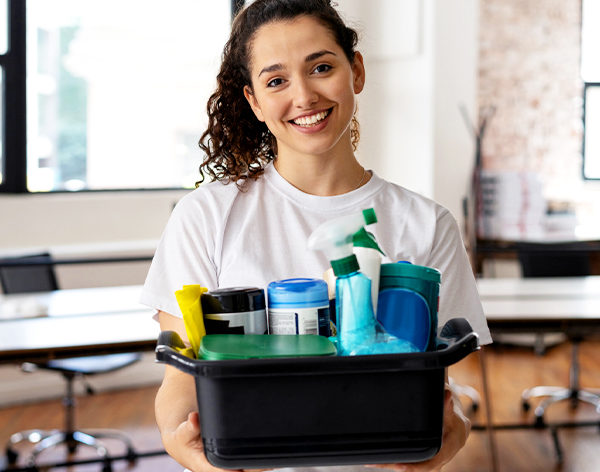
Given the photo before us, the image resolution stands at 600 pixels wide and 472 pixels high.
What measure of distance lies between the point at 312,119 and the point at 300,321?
0.38m

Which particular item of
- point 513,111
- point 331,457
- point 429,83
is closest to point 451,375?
point 429,83

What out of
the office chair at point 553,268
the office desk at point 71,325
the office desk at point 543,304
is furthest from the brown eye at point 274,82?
the office chair at point 553,268

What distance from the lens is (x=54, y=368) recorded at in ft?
10.6

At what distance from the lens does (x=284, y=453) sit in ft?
2.88

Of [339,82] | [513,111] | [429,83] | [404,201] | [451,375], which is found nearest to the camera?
[339,82]

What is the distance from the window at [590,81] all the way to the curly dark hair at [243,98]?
213 inches

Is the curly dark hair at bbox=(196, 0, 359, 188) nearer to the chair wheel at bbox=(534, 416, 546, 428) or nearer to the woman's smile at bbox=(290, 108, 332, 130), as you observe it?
the woman's smile at bbox=(290, 108, 332, 130)

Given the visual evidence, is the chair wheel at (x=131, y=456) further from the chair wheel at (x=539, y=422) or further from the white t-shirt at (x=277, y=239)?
the white t-shirt at (x=277, y=239)

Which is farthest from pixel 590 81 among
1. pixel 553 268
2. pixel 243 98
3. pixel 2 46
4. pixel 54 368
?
pixel 243 98

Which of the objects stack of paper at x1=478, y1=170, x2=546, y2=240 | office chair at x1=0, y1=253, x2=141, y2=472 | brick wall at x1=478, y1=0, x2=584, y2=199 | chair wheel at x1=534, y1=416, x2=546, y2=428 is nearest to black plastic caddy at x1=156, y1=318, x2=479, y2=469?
office chair at x1=0, y1=253, x2=141, y2=472

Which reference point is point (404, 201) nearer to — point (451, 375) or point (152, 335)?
point (152, 335)

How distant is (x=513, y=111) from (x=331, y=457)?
217 inches

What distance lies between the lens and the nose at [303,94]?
3.85 ft

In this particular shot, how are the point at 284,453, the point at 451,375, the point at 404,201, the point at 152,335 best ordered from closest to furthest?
the point at 284,453
the point at 404,201
the point at 152,335
the point at 451,375
